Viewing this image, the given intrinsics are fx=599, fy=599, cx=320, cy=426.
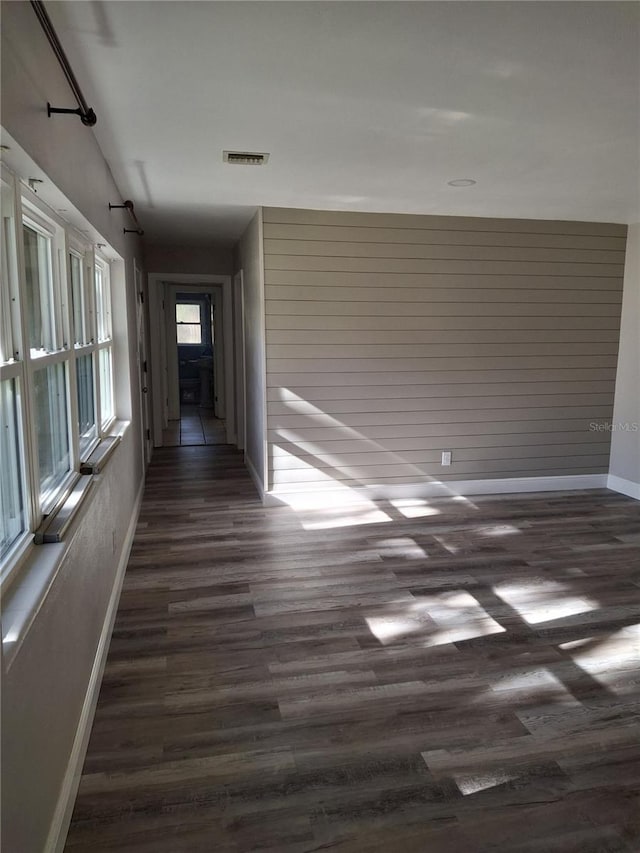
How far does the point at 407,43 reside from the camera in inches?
77.4

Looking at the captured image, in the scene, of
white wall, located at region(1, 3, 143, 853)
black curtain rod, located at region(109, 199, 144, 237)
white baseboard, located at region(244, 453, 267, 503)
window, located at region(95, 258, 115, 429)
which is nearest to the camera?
white wall, located at region(1, 3, 143, 853)

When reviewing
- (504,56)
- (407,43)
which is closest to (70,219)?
(407,43)

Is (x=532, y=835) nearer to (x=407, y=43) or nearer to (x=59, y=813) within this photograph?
(x=59, y=813)

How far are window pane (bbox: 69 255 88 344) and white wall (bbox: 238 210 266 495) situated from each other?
6.06ft

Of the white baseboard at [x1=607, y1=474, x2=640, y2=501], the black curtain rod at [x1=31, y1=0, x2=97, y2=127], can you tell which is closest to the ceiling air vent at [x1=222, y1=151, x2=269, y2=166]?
the black curtain rod at [x1=31, y1=0, x2=97, y2=127]

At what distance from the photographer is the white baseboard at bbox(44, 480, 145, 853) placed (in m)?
1.70

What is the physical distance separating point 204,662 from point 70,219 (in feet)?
6.67

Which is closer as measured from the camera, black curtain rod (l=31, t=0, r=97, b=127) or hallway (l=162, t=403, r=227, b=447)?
black curtain rod (l=31, t=0, r=97, b=127)

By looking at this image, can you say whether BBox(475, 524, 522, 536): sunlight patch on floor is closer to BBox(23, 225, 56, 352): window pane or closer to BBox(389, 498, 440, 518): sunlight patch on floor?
BBox(389, 498, 440, 518): sunlight patch on floor

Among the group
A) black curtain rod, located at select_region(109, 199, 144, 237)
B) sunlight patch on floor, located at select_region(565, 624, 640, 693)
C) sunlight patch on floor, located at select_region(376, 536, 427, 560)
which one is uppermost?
black curtain rod, located at select_region(109, 199, 144, 237)

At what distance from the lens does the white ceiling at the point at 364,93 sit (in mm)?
1834

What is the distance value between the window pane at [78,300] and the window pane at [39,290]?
463 mm

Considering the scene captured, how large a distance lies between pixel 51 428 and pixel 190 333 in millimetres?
10954

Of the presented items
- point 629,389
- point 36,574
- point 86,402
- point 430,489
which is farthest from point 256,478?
point 36,574
